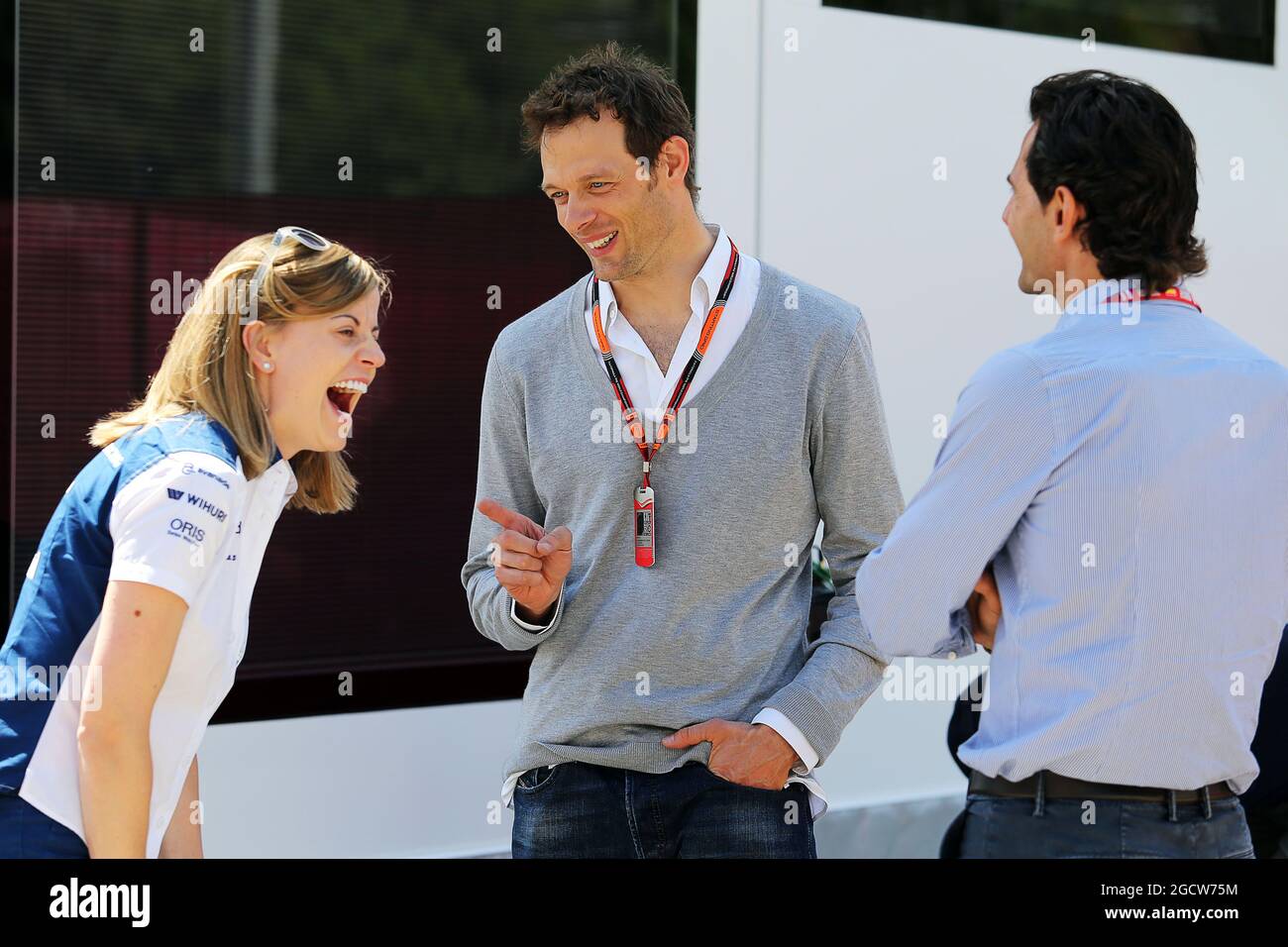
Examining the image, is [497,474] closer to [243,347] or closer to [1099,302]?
[243,347]

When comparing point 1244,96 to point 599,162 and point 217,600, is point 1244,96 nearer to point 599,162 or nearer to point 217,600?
point 599,162

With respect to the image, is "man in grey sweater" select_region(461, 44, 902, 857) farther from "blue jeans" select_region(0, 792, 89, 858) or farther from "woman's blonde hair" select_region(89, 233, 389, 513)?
"blue jeans" select_region(0, 792, 89, 858)

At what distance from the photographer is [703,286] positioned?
2.68 metres

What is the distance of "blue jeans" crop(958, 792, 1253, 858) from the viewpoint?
1.93 metres

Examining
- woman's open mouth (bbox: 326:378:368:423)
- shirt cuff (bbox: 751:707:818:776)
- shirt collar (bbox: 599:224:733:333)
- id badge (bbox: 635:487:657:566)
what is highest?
shirt collar (bbox: 599:224:733:333)

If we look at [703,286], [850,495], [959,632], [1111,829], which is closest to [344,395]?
[703,286]

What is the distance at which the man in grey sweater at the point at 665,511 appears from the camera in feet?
8.11

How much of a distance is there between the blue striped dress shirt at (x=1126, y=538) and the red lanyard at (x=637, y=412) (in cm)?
63

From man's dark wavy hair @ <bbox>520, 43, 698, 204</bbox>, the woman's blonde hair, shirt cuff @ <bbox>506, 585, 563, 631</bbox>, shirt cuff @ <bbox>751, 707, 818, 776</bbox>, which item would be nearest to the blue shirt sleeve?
shirt cuff @ <bbox>751, 707, 818, 776</bbox>

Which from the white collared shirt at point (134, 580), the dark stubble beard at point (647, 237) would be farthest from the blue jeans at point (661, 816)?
the dark stubble beard at point (647, 237)

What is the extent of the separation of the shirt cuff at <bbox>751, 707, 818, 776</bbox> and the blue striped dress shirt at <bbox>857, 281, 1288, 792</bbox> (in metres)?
0.47

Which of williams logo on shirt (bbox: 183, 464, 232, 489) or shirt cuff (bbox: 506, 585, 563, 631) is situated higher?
williams logo on shirt (bbox: 183, 464, 232, 489)
